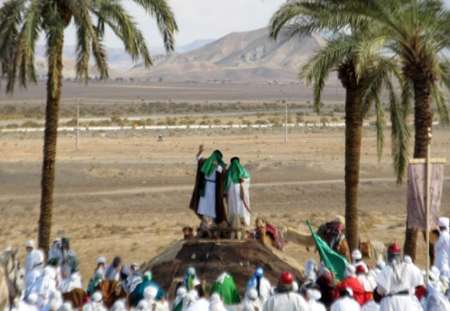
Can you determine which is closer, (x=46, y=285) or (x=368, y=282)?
(x=368, y=282)

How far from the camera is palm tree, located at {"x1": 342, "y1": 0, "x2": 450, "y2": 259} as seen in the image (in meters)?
21.2

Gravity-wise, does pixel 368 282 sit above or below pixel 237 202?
below

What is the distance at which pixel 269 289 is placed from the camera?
675 inches

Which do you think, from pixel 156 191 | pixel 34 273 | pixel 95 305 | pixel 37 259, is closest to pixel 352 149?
pixel 37 259

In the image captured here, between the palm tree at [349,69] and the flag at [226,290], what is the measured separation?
645cm

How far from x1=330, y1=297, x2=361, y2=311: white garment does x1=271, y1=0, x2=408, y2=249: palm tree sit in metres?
8.23

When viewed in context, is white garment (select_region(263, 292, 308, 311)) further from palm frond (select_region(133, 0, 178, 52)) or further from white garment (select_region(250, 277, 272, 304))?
palm frond (select_region(133, 0, 178, 52))

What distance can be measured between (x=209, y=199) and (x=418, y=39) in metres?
4.91

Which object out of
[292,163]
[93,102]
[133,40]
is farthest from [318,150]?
[93,102]

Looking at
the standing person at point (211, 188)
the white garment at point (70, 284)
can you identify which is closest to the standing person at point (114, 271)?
the white garment at point (70, 284)

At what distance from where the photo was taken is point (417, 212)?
18.6 meters

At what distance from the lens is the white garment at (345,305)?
14484 millimetres

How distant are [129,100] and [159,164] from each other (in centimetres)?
7251

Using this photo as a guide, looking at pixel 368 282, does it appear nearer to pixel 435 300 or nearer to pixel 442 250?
pixel 435 300
